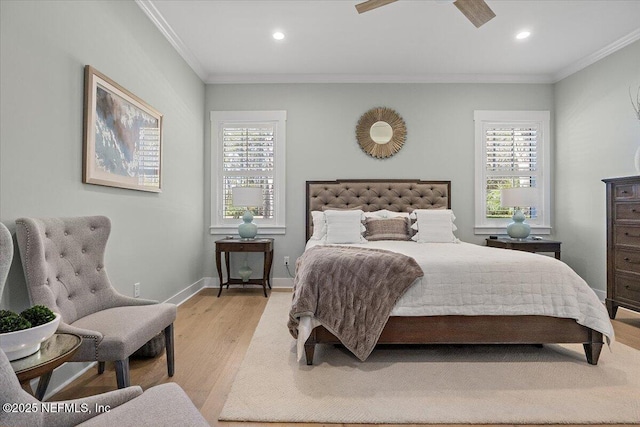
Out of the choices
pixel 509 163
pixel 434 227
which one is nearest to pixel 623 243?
pixel 434 227

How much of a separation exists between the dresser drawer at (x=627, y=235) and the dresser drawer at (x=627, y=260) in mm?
80

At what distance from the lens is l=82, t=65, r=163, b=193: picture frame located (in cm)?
226

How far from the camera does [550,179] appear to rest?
467 centimetres

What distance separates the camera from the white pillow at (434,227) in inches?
152

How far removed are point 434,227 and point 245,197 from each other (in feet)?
7.31

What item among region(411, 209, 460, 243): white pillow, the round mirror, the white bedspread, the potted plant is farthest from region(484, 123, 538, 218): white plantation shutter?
the potted plant

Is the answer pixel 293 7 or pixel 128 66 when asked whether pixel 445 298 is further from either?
pixel 128 66

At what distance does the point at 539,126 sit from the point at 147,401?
531 cm

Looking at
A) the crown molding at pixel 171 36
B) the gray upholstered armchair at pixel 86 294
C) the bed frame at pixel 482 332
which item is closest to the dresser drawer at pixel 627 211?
the bed frame at pixel 482 332

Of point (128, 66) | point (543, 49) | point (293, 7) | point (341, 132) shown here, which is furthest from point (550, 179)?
point (128, 66)

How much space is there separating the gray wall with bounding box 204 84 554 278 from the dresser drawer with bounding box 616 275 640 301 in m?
1.58

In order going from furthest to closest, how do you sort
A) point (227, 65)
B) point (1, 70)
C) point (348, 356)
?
point (227, 65) → point (348, 356) → point (1, 70)

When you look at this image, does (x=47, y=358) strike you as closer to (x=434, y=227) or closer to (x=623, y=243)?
(x=434, y=227)

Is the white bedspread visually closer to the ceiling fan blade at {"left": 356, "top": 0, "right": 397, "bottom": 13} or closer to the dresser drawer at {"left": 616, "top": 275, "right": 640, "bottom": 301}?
the dresser drawer at {"left": 616, "top": 275, "right": 640, "bottom": 301}
